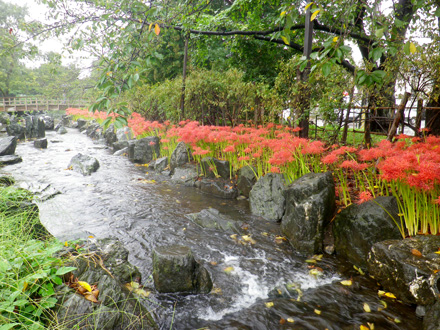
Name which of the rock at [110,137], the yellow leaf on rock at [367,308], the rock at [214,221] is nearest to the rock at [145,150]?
Answer: the rock at [110,137]

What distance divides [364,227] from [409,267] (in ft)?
2.59

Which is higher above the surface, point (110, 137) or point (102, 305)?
point (110, 137)

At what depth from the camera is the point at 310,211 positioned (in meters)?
4.04

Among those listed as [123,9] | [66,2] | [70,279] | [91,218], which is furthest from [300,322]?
[66,2]

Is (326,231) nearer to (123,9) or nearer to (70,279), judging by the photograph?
(70,279)

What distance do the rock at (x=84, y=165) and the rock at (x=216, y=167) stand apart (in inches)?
153

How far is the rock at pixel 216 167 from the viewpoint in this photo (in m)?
6.89

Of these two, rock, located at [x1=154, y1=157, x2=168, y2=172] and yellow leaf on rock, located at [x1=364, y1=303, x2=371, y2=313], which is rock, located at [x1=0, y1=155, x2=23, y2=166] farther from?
yellow leaf on rock, located at [x1=364, y1=303, x2=371, y2=313]

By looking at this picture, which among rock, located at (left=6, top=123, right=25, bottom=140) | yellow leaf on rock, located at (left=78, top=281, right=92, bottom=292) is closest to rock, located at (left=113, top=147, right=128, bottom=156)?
rock, located at (left=6, top=123, right=25, bottom=140)

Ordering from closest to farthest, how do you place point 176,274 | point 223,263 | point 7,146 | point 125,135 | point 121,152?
point 176,274 → point 223,263 → point 7,146 → point 121,152 → point 125,135

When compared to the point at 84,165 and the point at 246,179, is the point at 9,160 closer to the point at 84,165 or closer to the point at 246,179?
the point at 84,165

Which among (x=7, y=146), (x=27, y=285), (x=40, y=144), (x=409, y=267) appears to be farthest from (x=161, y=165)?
(x=40, y=144)

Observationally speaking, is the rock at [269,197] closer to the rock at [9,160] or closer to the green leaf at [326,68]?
the green leaf at [326,68]

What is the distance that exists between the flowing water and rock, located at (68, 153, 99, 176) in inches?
39.4
